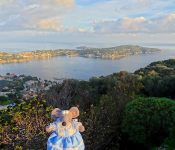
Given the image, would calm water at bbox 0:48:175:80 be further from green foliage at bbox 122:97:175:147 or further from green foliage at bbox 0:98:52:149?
green foliage at bbox 0:98:52:149

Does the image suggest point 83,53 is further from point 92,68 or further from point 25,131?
point 25,131

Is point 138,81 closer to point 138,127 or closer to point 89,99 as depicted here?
point 89,99

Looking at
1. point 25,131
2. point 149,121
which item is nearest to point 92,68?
point 149,121

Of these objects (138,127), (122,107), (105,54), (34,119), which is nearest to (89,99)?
(122,107)

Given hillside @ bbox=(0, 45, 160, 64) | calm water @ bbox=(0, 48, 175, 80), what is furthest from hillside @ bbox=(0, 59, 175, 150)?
hillside @ bbox=(0, 45, 160, 64)

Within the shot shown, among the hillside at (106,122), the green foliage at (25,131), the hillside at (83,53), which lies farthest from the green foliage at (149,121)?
the hillside at (83,53)
